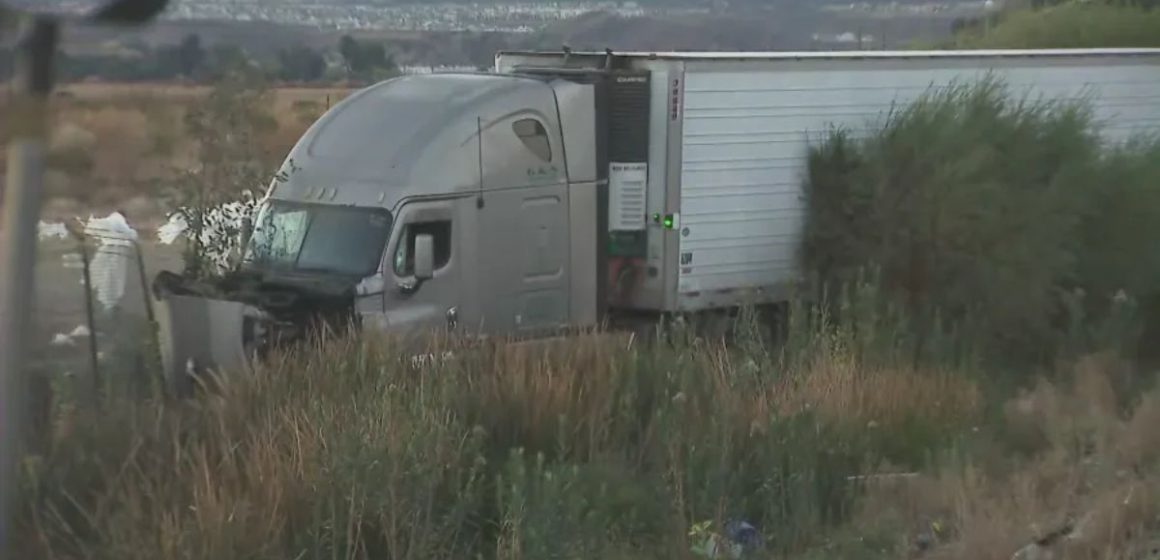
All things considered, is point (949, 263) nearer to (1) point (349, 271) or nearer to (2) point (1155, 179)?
(2) point (1155, 179)

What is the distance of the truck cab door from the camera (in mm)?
13602

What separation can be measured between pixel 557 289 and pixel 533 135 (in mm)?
1387

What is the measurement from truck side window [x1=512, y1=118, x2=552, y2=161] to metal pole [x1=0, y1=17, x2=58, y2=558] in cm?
1245

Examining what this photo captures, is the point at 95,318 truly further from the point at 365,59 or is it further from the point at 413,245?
the point at 365,59

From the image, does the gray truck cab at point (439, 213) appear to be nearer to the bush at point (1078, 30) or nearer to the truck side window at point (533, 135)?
the truck side window at point (533, 135)

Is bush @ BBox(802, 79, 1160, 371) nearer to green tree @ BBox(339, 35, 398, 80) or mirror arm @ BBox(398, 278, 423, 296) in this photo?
mirror arm @ BBox(398, 278, 423, 296)

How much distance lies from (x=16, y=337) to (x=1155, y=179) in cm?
1669

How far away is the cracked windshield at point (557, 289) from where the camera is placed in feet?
22.2

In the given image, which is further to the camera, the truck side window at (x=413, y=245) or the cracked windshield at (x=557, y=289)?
the truck side window at (x=413, y=245)

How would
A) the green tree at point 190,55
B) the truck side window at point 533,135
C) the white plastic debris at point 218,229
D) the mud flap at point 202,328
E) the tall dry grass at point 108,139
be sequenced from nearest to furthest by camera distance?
the tall dry grass at point 108,139 < the green tree at point 190,55 < the mud flap at point 202,328 < the white plastic debris at point 218,229 < the truck side window at point 533,135

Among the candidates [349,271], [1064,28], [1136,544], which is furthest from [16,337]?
[1064,28]

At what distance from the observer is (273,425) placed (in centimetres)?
803

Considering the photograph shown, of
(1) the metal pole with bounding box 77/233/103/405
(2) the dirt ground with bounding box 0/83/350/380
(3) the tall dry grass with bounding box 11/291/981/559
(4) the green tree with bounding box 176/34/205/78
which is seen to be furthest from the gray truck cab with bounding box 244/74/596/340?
(4) the green tree with bounding box 176/34/205/78

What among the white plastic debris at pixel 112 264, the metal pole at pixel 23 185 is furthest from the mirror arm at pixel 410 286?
the metal pole at pixel 23 185
